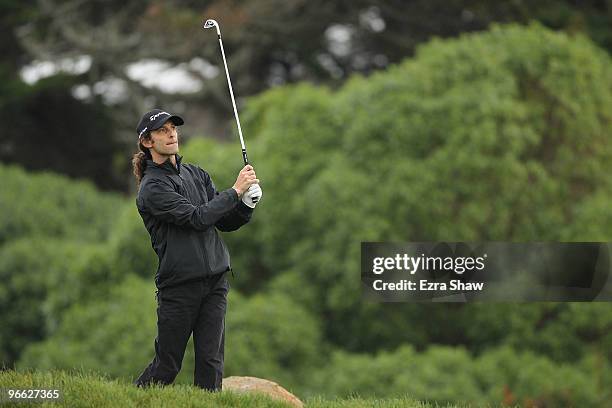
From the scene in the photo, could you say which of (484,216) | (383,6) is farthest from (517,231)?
(383,6)

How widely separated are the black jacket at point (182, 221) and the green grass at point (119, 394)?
1.86ft

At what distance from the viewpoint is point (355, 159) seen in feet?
37.5

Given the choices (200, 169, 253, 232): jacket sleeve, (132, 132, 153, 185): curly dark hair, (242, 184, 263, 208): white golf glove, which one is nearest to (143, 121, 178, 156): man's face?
(132, 132, 153, 185): curly dark hair

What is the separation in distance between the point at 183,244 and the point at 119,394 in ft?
2.72

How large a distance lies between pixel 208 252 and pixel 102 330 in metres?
6.22

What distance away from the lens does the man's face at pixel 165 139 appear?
5629 mm

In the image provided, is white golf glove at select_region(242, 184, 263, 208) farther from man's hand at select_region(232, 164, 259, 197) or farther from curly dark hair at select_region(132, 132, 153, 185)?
curly dark hair at select_region(132, 132, 153, 185)

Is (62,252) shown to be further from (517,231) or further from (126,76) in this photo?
(126,76)

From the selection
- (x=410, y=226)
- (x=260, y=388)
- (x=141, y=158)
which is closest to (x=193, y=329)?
(x=260, y=388)

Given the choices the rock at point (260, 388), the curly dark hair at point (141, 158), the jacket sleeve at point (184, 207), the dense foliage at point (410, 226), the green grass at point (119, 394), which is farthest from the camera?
the dense foliage at point (410, 226)

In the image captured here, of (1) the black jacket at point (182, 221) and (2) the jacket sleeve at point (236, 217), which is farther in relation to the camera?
(2) the jacket sleeve at point (236, 217)

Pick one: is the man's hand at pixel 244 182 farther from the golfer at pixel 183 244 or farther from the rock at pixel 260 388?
the rock at pixel 260 388

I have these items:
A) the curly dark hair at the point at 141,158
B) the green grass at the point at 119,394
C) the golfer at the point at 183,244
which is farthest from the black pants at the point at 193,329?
the curly dark hair at the point at 141,158

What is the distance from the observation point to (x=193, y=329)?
5715 mm
